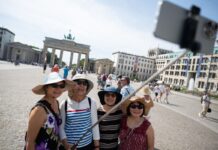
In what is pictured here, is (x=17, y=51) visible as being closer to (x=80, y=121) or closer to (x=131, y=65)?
(x=131, y=65)

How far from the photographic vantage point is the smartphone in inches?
59.1

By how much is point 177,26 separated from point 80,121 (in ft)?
7.04

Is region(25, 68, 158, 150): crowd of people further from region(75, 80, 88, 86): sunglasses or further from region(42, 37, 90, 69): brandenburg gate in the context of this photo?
region(42, 37, 90, 69): brandenburg gate

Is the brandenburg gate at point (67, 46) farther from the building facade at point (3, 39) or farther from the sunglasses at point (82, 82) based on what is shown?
the sunglasses at point (82, 82)

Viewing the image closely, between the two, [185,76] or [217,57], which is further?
[185,76]

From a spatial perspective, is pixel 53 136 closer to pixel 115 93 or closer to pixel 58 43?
pixel 115 93

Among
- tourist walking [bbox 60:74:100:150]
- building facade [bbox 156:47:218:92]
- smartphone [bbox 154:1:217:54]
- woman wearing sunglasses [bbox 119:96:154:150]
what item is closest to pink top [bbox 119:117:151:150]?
woman wearing sunglasses [bbox 119:96:154:150]

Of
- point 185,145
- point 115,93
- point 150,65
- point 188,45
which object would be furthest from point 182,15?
point 150,65

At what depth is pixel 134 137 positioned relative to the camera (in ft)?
10.4

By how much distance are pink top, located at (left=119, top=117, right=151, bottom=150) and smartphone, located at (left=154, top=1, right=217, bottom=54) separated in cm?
173

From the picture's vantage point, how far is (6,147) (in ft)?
16.9

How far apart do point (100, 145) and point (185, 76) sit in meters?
97.6

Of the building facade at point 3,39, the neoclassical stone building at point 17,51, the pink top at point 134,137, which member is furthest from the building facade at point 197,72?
the building facade at point 3,39

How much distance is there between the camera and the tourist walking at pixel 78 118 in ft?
10.6
